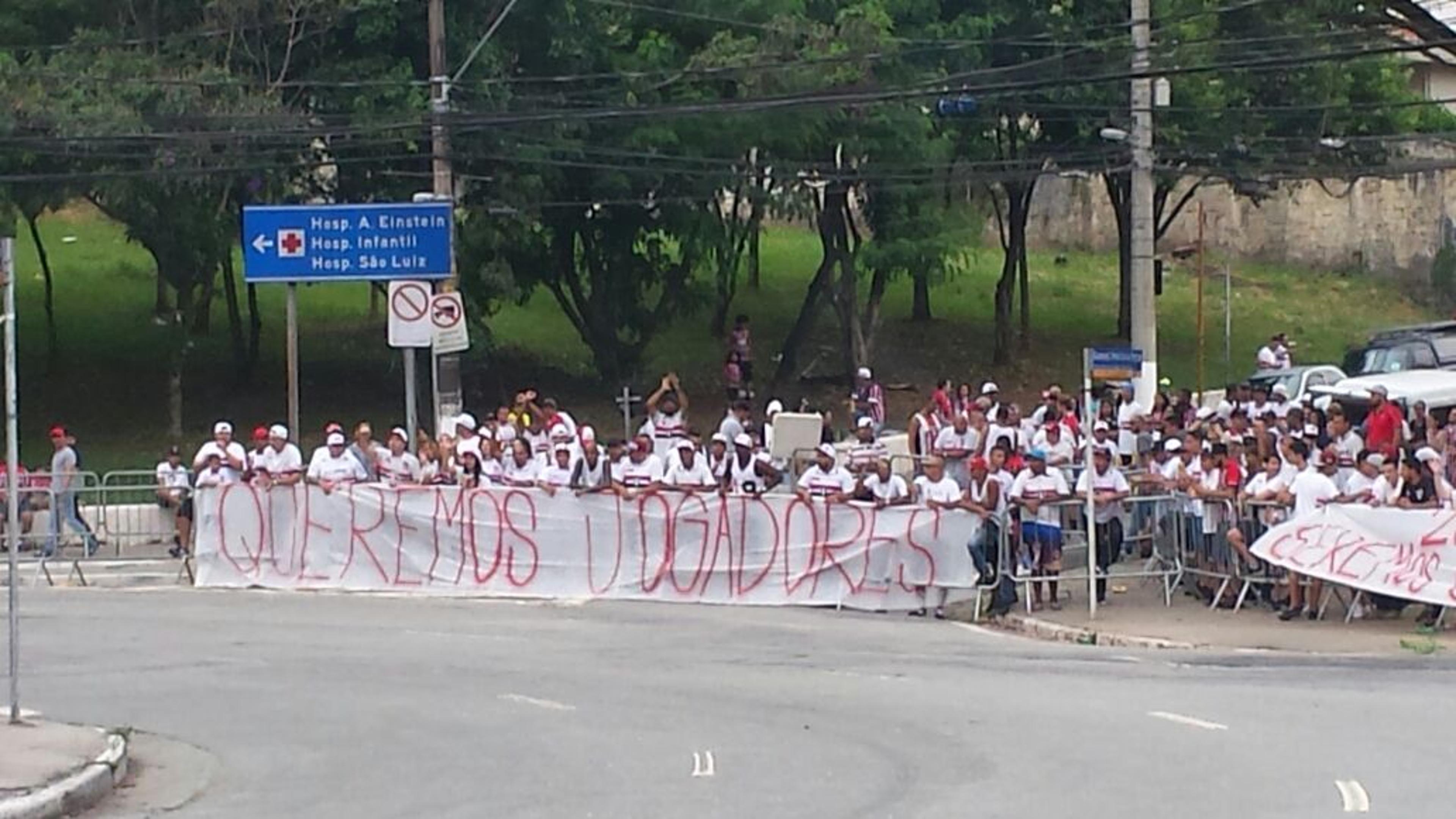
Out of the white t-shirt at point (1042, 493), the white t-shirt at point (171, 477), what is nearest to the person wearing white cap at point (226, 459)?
the white t-shirt at point (171, 477)

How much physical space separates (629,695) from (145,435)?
2887cm

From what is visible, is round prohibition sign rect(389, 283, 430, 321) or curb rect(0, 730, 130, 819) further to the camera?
round prohibition sign rect(389, 283, 430, 321)

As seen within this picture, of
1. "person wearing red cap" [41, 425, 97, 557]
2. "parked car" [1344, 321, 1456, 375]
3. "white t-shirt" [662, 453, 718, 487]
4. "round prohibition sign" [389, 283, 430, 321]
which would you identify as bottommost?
"person wearing red cap" [41, 425, 97, 557]

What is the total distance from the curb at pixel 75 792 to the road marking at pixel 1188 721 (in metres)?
6.36

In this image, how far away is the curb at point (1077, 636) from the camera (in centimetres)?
1839

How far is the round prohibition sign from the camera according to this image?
2614cm

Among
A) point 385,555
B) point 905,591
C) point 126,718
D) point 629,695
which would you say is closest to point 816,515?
point 905,591

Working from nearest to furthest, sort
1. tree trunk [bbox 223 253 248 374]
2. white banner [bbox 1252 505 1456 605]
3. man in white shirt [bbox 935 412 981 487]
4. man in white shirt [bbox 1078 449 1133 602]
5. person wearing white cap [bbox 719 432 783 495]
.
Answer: white banner [bbox 1252 505 1456 605] < man in white shirt [bbox 1078 449 1133 602] < person wearing white cap [bbox 719 432 783 495] < man in white shirt [bbox 935 412 981 487] < tree trunk [bbox 223 253 248 374]

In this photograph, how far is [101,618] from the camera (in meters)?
20.5

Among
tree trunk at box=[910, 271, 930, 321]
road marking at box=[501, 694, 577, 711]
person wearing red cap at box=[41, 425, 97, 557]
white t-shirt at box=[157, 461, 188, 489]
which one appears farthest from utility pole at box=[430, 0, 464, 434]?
tree trunk at box=[910, 271, 930, 321]

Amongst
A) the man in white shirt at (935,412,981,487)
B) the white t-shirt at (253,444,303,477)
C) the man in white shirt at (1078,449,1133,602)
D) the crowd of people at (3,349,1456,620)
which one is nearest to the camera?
the crowd of people at (3,349,1456,620)

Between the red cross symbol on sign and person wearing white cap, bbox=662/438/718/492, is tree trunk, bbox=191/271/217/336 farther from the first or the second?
person wearing white cap, bbox=662/438/718/492

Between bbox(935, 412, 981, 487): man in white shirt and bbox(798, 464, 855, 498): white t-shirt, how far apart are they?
251 cm

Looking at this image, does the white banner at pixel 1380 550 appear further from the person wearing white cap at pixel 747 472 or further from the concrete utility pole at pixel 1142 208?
the concrete utility pole at pixel 1142 208
